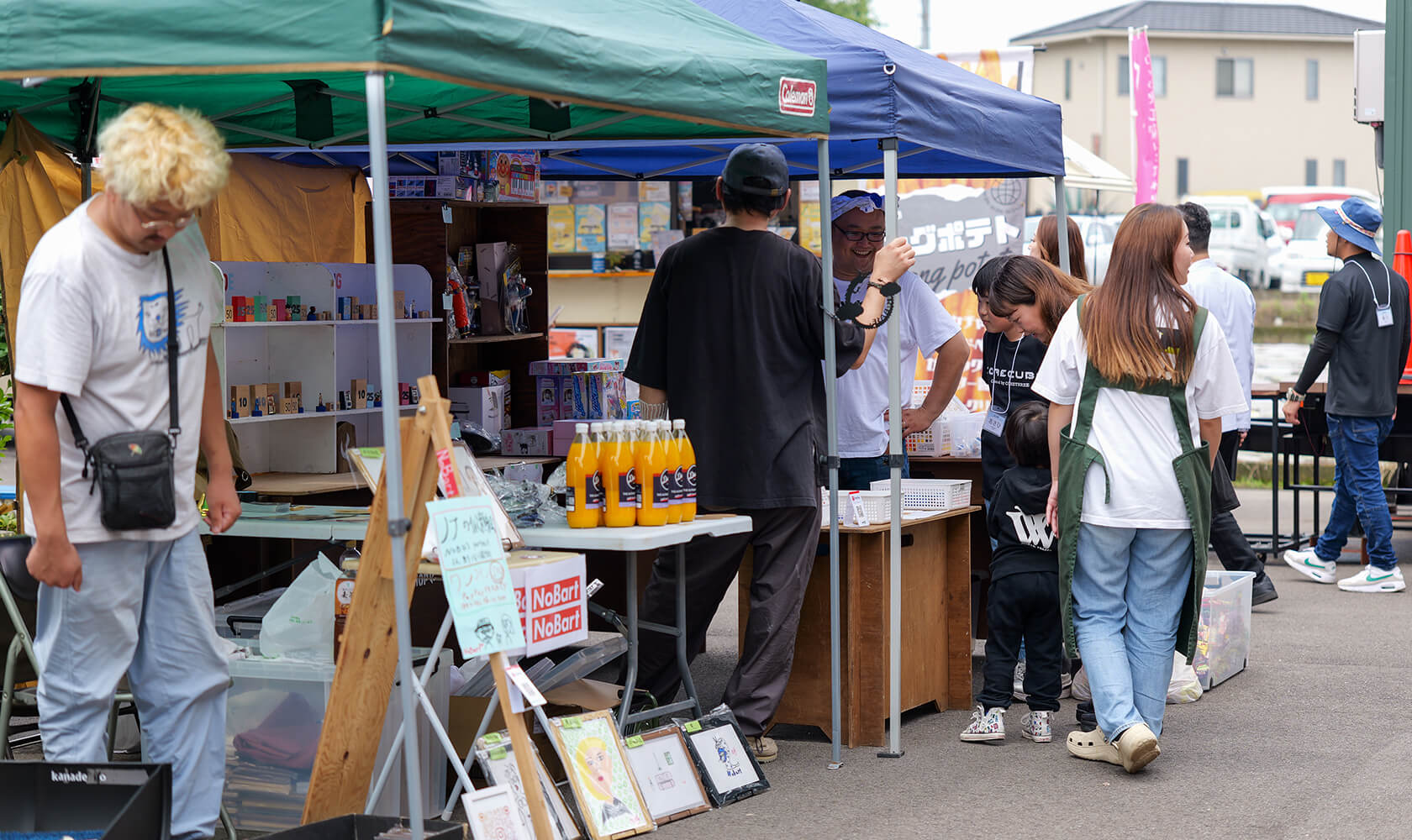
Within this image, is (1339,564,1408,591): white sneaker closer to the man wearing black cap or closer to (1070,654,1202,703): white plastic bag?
(1070,654,1202,703): white plastic bag

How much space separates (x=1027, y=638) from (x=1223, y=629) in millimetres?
1419

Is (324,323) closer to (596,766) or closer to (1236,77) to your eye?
(596,766)

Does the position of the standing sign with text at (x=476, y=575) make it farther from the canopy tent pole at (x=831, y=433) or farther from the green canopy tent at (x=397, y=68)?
the canopy tent pole at (x=831, y=433)

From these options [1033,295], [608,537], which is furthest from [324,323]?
Result: [1033,295]

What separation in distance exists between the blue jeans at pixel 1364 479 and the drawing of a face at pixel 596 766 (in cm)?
596

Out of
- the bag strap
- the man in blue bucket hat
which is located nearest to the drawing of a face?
the bag strap

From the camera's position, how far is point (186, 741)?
3912mm

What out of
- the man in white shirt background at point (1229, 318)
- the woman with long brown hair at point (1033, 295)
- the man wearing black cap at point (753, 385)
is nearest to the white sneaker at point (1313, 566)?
the man in white shirt background at point (1229, 318)

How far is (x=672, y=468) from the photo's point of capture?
473cm

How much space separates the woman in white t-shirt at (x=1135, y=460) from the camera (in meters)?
5.16

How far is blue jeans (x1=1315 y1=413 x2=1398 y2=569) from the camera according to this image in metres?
8.91

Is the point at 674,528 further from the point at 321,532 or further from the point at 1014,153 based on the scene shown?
the point at 1014,153

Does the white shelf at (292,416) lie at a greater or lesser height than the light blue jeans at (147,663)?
greater

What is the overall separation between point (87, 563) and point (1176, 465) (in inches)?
133
